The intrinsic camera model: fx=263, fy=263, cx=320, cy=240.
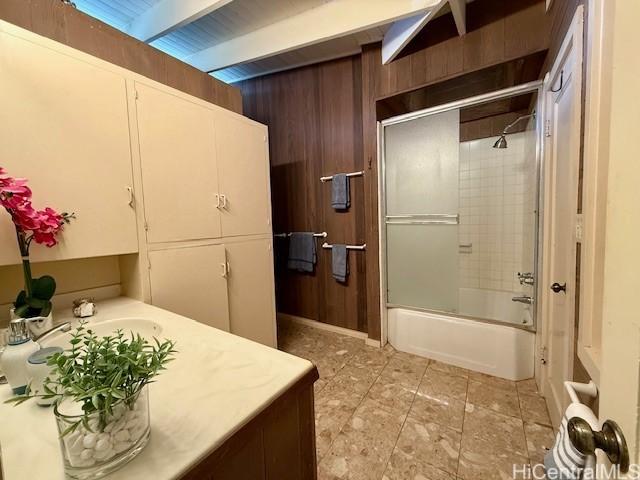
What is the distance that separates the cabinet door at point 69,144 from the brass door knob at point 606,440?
166 cm

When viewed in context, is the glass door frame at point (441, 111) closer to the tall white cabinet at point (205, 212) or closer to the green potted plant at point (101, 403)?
the tall white cabinet at point (205, 212)

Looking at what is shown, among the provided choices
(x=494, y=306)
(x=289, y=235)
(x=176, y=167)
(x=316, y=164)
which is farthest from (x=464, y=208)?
(x=176, y=167)

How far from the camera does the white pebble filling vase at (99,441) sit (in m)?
0.40

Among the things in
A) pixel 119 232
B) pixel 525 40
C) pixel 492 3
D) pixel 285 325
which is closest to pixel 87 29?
pixel 119 232

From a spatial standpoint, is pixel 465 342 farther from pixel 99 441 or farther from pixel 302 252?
pixel 99 441

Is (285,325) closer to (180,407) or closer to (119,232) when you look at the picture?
(119,232)

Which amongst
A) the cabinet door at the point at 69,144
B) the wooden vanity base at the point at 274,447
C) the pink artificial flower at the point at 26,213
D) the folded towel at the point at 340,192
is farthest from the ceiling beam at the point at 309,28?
the wooden vanity base at the point at 274,447

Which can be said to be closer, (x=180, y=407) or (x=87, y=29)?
(x=180, y=407)

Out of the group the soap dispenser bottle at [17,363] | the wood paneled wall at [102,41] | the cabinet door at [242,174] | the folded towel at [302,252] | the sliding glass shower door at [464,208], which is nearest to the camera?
the soap dispenser bottle at [17,363]

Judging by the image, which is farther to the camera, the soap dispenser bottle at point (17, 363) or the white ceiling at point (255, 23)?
the white ceiling at point (255, 23)

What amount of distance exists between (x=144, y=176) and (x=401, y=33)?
1962mm

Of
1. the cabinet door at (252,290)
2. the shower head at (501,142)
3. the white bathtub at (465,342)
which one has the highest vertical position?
the shower head at (501,142)

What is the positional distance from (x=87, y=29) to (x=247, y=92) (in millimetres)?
1919

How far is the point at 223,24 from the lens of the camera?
209 centimetres
